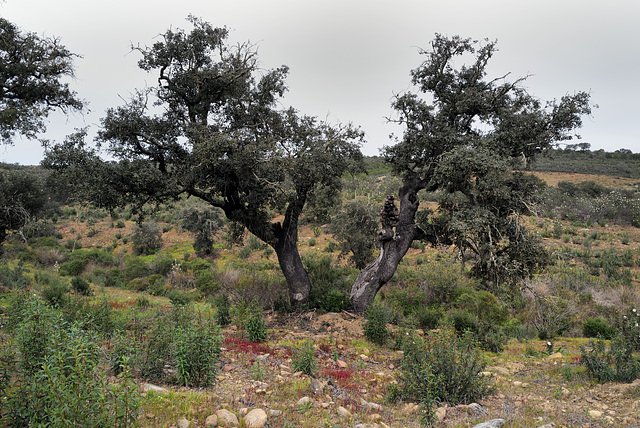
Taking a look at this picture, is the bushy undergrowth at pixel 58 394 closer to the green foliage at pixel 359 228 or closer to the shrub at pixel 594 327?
the shrub at pixel 594 327

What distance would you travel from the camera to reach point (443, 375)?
5406 millimetres

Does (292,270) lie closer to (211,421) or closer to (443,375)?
(443,375)

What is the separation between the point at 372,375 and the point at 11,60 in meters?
11.5

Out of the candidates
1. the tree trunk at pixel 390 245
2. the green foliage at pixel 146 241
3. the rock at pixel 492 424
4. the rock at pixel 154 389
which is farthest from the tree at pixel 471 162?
the green foliage at pixel 146 241

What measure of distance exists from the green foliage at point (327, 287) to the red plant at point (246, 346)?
3.79 meters

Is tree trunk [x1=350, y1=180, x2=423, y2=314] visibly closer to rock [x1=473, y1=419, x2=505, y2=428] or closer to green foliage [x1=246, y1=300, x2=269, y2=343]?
green foliage [x1=246, y1=300, x2=269, y2=343]

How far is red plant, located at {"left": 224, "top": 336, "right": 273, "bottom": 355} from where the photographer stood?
7.25m

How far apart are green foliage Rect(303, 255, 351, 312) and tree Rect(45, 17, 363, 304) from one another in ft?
2.23

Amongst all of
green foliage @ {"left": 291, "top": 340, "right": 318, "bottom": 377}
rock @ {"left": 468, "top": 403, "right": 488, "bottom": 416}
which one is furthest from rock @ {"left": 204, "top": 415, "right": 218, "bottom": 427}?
rock @ {"left": 468, "top": 403, "right": 488, "bottom": 416}

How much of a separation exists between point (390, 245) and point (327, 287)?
2.77 metres

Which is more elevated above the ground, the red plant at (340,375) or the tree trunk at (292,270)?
the tree trunk at (292,270)

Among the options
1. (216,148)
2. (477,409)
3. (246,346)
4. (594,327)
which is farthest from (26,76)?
(594,327)

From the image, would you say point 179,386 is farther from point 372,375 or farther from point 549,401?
point 549,401

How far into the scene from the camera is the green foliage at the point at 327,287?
1137cm
